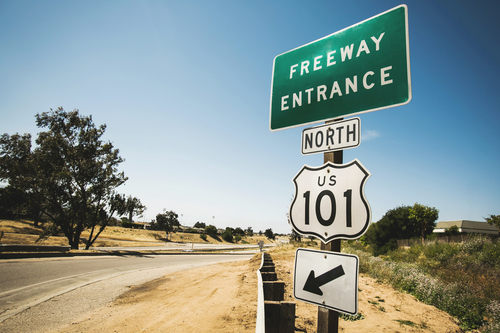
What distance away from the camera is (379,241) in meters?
34.8

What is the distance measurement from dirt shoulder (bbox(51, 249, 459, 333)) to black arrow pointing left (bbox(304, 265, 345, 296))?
11.4 ft

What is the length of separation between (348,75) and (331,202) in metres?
1.27

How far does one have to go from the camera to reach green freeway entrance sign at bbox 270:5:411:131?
208 cm

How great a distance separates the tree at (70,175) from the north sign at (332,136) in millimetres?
27106

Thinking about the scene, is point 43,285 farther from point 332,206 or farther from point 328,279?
point 332,206

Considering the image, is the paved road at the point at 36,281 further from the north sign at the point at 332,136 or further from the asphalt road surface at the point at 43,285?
the north sign at the point at 332,136

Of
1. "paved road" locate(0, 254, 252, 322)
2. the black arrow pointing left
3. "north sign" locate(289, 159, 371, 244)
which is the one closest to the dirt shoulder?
"paved road" locate(0, 254, 252, 322)

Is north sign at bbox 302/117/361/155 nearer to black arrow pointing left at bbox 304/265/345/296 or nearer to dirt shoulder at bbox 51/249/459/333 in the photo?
black arrow pointing left at bbox 304/265/345/296

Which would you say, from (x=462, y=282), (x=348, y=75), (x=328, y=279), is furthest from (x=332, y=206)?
(x=462, y=282)

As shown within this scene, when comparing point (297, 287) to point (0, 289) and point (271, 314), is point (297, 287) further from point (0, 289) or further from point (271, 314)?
point (0, 289)

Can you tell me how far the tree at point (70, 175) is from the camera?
2264 cm

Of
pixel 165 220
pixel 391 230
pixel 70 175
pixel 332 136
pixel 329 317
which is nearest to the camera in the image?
pixel 329 317

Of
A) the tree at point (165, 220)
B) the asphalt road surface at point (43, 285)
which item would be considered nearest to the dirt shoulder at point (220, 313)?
the asphalt road surface at point (43, 285)

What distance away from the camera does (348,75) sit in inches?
90.9
